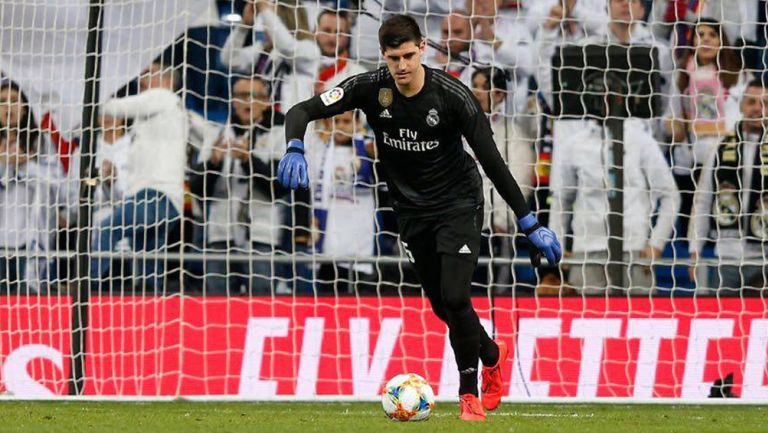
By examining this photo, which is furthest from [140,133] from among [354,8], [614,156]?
[614,156]

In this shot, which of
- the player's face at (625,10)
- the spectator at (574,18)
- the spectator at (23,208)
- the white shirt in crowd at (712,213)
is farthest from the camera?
the spectator at (574,18)

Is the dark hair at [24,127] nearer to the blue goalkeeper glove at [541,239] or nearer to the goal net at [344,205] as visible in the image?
the goal net at [344,205]

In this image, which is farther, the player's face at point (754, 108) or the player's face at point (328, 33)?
the player's face at point (328, 33)

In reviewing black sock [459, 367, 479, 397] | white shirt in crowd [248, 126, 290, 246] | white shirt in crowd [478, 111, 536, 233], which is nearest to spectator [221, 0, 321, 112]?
white shirt in crowd [248, 126, 290, 246]

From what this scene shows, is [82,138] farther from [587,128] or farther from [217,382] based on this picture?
[587,128]

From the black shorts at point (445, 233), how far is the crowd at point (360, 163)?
281 centimetres

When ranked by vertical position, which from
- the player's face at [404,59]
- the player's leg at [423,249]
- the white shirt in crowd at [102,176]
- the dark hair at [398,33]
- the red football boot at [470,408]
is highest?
the dark hair at [398,33]

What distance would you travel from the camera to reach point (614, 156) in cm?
984

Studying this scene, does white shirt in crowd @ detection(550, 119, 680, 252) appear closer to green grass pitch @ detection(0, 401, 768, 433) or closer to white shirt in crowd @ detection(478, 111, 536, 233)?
white shirt in crowd @ detection(478, 111, 536, 233)

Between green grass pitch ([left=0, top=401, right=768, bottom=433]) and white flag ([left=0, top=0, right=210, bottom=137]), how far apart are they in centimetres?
259

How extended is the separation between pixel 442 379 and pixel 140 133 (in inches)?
118

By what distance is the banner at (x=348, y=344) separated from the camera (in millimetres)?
9312

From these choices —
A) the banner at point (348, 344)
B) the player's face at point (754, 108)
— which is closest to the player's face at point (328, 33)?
the banner at point (348, 344)

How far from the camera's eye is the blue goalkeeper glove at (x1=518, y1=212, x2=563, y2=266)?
20.8 ft
